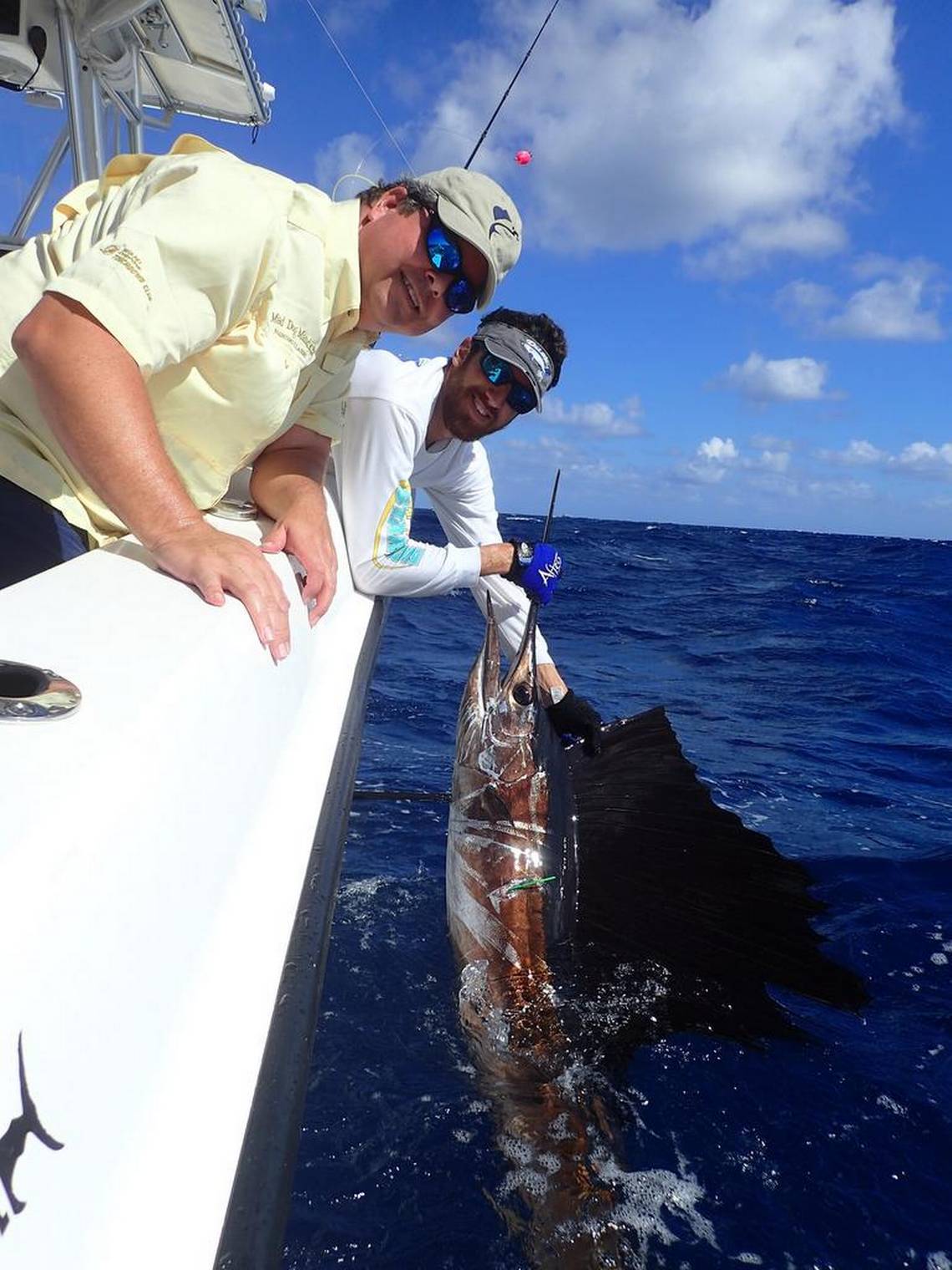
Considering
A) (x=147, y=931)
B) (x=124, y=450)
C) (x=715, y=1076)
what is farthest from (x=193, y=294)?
(x=715, y=1076)

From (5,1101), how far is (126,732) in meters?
0.35

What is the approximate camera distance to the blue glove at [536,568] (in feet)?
10.5

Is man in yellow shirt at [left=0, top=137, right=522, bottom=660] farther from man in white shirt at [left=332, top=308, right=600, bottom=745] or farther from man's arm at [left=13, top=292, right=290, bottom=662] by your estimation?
man in white shirt at [left=332, top=308, right=600, bottom=745]

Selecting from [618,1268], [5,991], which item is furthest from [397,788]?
[5,991]

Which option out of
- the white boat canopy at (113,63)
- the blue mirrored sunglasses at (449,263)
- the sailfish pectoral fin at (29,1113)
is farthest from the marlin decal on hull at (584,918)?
the white boat canopy at (113,63)

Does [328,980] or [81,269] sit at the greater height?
[81,269]

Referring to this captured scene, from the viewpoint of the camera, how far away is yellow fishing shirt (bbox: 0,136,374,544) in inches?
51.1

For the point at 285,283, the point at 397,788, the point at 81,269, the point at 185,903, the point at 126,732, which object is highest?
the point at 285,283

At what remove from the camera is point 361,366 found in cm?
274

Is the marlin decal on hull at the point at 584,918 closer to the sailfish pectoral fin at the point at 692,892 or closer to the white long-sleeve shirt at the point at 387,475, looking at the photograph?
the sailfish pectoral fin at the point at 692,892

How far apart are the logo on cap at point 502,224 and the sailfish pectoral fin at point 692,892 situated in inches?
63.5

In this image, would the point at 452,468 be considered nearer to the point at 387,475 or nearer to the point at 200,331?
the point at 387,475

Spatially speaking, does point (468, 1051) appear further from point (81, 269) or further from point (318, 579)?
point (81, 269)

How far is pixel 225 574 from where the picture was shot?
1324mm
